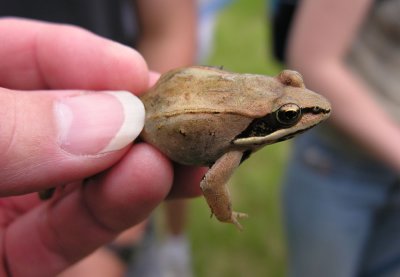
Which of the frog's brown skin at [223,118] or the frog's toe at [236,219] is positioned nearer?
the frog's brown skin at [223,118]

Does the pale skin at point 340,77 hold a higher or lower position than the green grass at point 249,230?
higher

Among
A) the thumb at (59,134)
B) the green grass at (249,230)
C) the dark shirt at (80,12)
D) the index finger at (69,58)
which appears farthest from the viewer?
the green grass at (249,230)

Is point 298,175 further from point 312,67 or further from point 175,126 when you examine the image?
point 175,126

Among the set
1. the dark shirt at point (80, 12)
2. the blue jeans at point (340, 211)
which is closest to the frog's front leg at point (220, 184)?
the blue jeans at point (340, 211)

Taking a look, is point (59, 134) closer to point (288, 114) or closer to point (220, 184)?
point (220, 184)

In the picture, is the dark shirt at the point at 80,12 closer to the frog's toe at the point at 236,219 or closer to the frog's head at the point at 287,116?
the frog's head at the point at 287,116

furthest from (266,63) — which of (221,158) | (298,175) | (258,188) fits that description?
(221,158)

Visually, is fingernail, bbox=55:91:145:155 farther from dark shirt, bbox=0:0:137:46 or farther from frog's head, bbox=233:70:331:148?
dark shirt, bbox=0:0:137:46

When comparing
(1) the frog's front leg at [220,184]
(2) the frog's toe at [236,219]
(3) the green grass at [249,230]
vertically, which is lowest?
(3) the green grass at [249,230]
